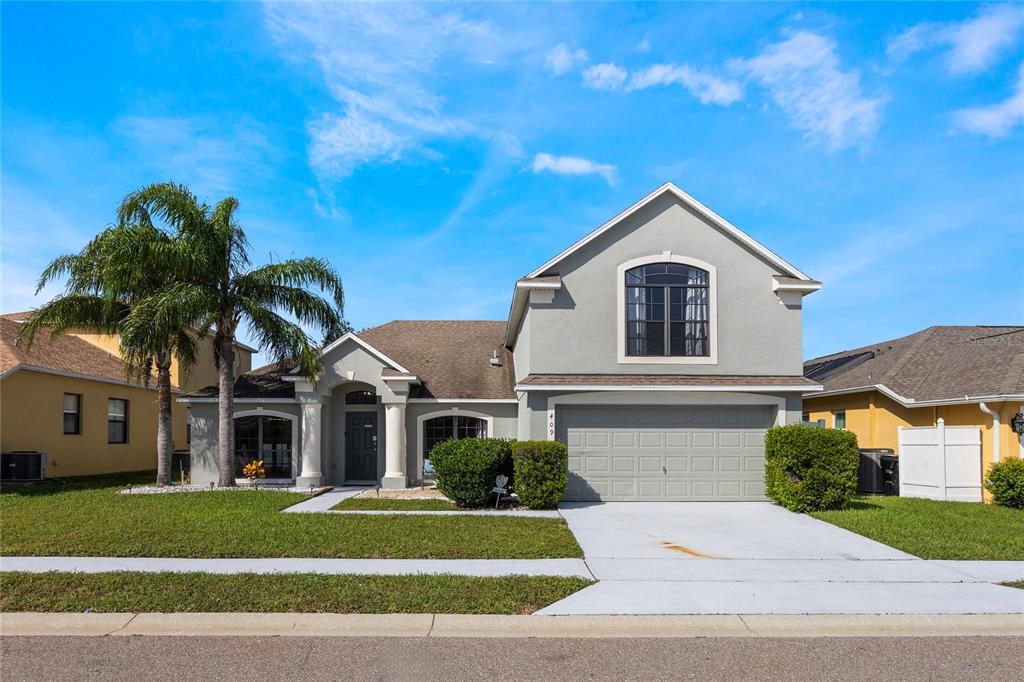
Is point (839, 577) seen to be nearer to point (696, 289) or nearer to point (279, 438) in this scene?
point (696, 289)

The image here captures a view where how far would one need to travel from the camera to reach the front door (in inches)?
826

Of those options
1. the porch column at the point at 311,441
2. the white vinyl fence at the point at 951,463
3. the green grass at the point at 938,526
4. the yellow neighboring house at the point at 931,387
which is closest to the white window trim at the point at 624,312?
the green grass at the point at 938,526

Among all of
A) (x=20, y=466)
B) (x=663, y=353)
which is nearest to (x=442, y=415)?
(x=663, y=353)

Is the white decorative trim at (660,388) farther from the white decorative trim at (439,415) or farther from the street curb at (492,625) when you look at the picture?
the street curb at (492,625)

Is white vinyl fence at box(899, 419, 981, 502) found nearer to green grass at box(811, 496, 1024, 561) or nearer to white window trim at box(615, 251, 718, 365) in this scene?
green grass at box(811, 496, 1024, 561)

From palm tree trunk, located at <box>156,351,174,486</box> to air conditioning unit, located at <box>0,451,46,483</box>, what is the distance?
3.69 meters

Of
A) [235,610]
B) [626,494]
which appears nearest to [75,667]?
[235,610]

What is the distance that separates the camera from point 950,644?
7027 millimetres

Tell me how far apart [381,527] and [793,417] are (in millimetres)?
9939

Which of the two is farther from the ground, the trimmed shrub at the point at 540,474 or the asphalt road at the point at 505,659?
the trimmed shrub at the point at 540,474

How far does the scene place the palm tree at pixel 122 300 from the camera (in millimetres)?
18078

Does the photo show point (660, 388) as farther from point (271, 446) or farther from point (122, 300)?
point (122, 300)

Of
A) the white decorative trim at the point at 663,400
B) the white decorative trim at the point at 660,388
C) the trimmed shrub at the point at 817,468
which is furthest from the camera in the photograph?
the white decorative trim at the point at 663,400

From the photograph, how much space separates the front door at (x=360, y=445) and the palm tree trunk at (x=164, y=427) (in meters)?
4.76
